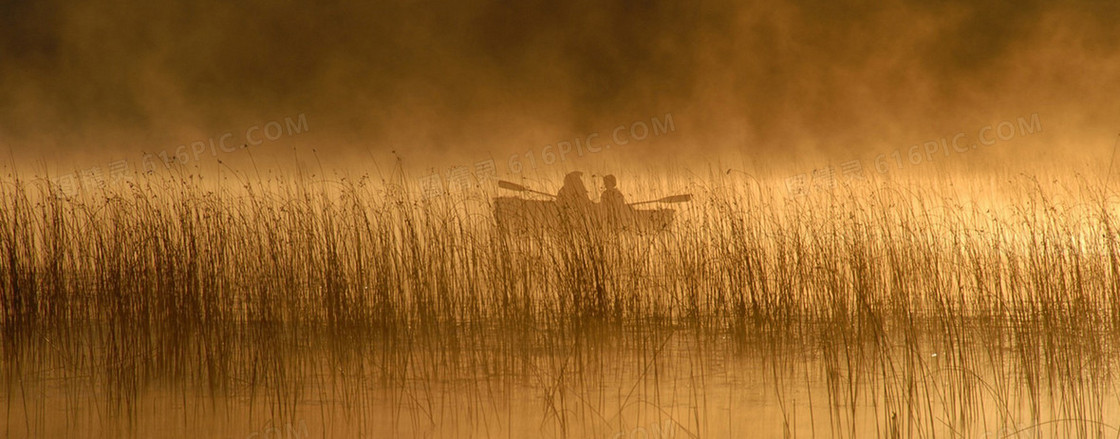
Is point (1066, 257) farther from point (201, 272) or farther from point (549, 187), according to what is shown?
point (201, 272)

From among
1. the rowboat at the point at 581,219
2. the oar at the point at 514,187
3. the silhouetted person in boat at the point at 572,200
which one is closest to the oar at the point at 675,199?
the rowboat at the point at 581,219

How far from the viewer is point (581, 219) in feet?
15.1

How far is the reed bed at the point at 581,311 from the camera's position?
284cm

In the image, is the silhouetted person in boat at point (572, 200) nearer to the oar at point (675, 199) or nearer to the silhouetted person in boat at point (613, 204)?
the silhouetted person in boat at point (613, 204)

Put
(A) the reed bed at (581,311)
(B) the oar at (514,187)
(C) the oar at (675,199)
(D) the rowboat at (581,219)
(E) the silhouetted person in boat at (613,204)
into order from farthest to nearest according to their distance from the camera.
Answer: (B) the oar at (514,187)
(C) the oar at (675,199)
(E) the silhouetted person in boat at (613,204)
(D) the rowboat at (581,219)
(A) the reed bed at (581,311)

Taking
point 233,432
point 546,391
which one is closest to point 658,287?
point 546,391

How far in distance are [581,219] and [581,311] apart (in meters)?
0.57

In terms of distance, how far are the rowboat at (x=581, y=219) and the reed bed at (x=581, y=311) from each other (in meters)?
0.07

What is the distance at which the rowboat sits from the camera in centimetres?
448

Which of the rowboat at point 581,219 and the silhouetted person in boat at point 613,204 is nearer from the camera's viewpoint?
the rowboat at point 581,219

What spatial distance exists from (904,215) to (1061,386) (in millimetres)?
1758

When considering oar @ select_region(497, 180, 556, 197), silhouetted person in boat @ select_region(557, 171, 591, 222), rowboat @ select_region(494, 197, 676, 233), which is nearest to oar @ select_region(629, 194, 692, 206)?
rowboat @ select_region(494, 197, 676, 233)

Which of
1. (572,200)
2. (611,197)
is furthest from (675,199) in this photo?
(572,200)

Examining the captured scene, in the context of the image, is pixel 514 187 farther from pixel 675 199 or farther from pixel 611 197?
pixel 675 199
